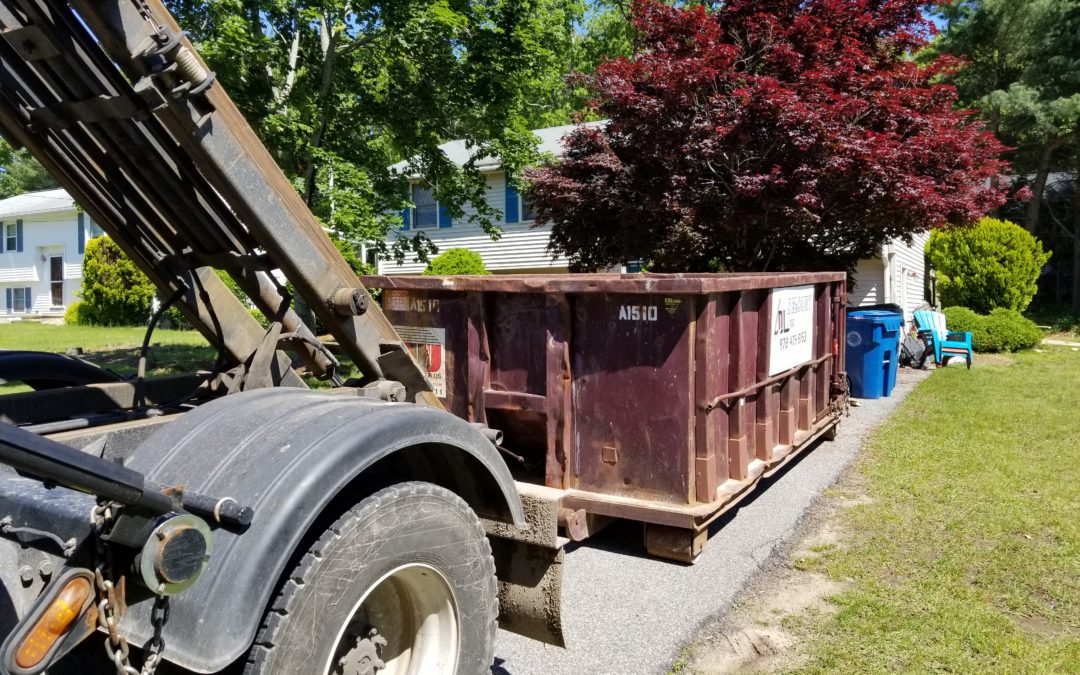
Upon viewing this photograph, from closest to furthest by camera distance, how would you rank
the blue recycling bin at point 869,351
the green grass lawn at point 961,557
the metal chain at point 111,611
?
the metal chain at point 111,611 → the green grass lawn at point 961,557 → the blue recycling bin at point 869,351

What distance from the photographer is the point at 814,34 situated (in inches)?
411

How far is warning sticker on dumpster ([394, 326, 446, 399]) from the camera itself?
17.5ft

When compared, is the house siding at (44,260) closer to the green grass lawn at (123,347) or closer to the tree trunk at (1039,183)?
the green grass lawn at (123,347)

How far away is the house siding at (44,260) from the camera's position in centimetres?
3247

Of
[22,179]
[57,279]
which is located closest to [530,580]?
[57,279]

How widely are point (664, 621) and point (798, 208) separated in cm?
747

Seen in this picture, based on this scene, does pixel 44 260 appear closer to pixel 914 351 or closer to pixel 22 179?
pixel 22 179

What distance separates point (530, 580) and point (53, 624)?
1.95 m

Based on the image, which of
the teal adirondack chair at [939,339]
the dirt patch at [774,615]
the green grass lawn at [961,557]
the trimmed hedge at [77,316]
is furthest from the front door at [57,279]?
the dirt patch at [774,615]

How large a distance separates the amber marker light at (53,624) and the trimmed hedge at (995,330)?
64.3ft

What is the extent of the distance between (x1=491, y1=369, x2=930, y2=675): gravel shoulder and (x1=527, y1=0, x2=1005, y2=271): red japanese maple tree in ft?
16.7

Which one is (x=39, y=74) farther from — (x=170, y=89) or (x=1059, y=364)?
(x=1059, y=364)

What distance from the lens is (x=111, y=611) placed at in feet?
5.76

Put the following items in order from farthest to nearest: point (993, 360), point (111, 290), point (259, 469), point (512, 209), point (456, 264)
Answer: point (111, 290)
point (512, 209)
point (456, 264)
point (993, 360)
point (259, 469)
